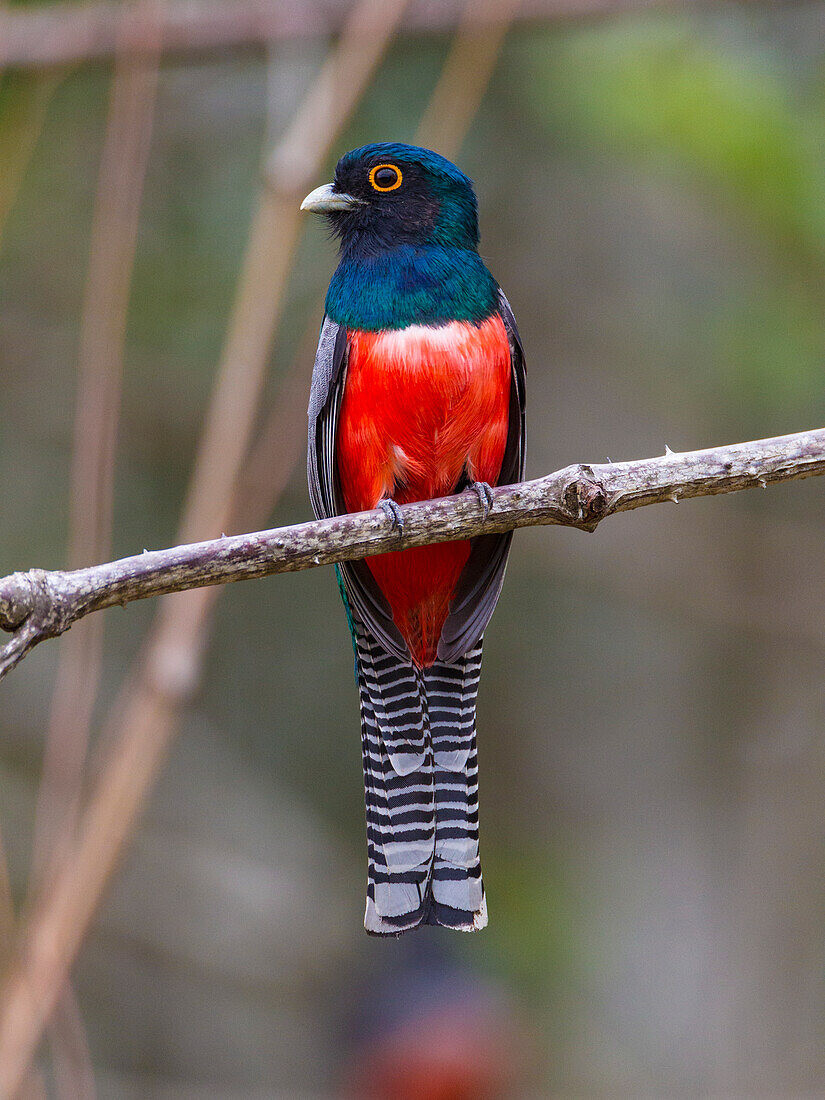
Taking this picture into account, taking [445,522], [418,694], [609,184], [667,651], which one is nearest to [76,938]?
[418,694]

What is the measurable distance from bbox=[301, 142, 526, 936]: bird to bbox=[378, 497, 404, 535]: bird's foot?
0.23 meters

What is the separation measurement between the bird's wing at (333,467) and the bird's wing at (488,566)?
0.51 feet

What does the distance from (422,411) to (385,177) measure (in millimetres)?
860

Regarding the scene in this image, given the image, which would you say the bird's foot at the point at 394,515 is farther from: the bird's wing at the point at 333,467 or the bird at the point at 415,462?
the bird's wing at the point at 333,467

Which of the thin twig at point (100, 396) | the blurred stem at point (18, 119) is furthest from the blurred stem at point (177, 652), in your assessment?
the blurred stem at point (18, 119)

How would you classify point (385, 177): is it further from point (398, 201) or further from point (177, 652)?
point (177, 652)

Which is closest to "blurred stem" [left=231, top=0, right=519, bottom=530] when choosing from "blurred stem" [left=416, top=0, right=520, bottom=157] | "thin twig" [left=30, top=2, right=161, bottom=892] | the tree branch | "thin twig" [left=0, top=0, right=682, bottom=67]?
"blurred stem" [left=416, top=0, right=520, bottom=157]

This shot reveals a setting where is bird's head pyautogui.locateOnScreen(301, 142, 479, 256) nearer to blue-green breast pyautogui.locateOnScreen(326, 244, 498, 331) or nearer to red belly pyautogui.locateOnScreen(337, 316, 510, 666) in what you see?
blue-green breast pyautogui.locateOnScreen(326, 244, 498, 331)

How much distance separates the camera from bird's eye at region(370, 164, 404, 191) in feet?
11.7

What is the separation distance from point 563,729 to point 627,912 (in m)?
0.97

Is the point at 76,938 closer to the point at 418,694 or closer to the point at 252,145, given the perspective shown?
the point at 418,694

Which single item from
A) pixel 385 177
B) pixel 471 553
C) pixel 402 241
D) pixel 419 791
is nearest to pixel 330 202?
pixel 385 177

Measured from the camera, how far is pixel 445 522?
112 inches

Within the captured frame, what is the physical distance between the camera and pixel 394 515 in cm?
280
